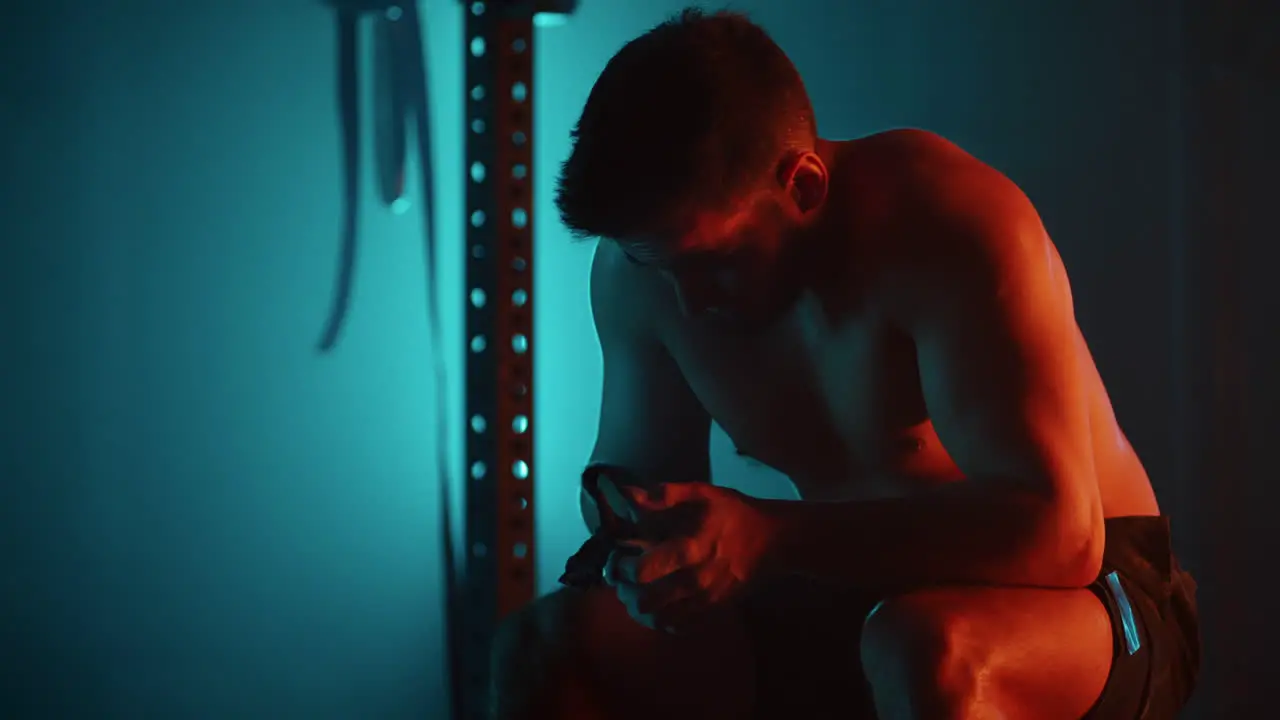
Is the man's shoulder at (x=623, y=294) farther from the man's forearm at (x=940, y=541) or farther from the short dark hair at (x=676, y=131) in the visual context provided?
the man's forearm at (x=940, y=541)

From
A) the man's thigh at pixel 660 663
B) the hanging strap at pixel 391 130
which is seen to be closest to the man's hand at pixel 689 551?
the man's thigh at pixel 660 663

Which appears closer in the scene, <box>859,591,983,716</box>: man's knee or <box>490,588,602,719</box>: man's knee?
<box>859,591,983,716</box>: man's knee

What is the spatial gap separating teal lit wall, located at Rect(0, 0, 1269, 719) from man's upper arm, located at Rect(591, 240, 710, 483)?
0.94 feet

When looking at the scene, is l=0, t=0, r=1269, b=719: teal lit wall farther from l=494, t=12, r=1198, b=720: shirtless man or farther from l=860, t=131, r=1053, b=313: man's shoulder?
l=860, t=131, r=1053, b=313: man's shoulder

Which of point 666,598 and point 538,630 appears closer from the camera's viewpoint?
point 666,598

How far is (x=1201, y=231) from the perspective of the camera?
1282 millimetres

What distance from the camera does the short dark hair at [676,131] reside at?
69cm

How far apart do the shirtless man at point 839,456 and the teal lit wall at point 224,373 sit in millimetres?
352

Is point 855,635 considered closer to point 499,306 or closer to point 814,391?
point 814,391

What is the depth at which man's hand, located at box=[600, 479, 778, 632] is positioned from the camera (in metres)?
0.63

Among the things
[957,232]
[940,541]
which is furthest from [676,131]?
[940,541]

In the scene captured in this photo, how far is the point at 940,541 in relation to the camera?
0.66m

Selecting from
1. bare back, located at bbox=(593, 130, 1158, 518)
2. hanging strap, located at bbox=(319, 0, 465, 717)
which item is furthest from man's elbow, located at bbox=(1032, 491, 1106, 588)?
hanging strap, located at bbox=(319, 0, 465, 717)

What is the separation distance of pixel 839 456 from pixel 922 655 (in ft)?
0.79
